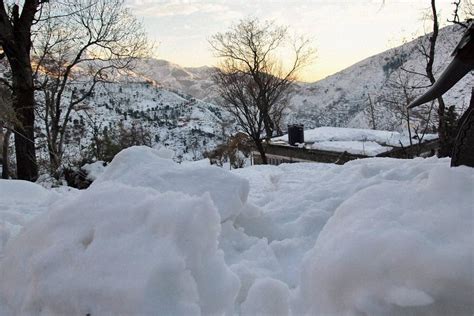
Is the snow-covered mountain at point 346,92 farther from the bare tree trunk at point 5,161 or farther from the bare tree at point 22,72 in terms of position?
the bare tree at point 22,72

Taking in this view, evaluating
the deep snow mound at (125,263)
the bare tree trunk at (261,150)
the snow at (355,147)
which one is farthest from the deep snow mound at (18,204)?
the bare tree trunk at (261,150)

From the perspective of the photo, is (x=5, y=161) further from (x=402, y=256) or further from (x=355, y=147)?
(x=402, y=256)

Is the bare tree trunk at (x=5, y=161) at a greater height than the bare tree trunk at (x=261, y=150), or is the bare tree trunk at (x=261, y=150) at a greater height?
the bare tree trunk at (x=5, y=161)

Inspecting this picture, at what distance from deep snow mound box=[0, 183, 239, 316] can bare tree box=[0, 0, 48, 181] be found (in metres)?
10.00

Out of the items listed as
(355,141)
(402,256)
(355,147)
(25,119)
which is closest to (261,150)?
(355,141)

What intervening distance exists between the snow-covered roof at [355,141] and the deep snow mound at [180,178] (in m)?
13.1

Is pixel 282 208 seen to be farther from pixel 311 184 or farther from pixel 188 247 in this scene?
pixel 188 247

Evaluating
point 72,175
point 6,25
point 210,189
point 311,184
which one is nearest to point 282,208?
point 311,184

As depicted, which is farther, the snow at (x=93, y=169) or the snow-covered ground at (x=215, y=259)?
the snow at (x=93, y=169)

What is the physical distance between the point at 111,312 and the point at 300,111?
69516 millimetres

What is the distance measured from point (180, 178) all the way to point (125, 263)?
7.96ft

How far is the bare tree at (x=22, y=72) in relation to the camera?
11.3 m

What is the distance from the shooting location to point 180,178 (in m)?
4.41

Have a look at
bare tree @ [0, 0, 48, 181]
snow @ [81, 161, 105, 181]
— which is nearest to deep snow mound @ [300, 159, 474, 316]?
snow @ [81, 161, 105, 181]
